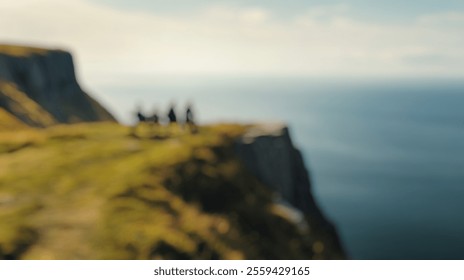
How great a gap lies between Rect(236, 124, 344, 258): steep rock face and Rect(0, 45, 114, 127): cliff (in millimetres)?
68007

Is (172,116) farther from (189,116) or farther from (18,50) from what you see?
(18,50)

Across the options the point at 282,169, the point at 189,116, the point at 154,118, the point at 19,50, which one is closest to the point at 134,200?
the point at 189,116

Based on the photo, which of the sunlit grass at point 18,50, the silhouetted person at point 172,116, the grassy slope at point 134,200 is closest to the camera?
the grassy slope at point 134,200

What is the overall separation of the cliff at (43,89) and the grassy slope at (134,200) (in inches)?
2630

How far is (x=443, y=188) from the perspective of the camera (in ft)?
432

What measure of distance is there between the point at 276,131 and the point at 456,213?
88014 millimetres

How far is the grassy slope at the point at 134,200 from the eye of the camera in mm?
21766

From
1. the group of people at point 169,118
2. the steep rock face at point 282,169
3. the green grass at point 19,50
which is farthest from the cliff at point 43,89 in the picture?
the steep rock face at point 282,169

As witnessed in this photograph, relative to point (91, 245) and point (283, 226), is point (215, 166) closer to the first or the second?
point (283, 226)

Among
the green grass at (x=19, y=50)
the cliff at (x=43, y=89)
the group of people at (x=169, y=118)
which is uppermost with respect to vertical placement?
the green grass at (x=19, y=50)

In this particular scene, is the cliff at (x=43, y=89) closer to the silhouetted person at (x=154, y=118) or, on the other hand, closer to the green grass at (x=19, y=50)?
the green grass at (x=19, y=50)

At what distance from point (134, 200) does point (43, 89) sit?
13624 centimetres

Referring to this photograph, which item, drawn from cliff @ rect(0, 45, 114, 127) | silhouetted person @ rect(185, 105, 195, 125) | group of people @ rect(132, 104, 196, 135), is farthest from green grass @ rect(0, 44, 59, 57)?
silhouetted person @ rect(185, 105, 195, 125)
